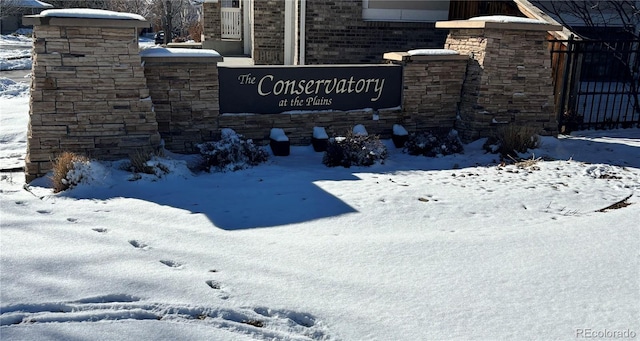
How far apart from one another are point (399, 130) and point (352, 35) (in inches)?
159

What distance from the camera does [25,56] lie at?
2609cm

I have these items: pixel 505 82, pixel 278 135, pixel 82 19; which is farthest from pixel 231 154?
pixel 505 82

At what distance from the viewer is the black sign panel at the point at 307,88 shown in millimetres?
9102

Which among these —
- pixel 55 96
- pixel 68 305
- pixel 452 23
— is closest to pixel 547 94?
pixel 452 23

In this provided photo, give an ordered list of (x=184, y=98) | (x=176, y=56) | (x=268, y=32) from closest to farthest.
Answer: (x=176, y=56) → (x=184, y=98) → (x=268, y=32)

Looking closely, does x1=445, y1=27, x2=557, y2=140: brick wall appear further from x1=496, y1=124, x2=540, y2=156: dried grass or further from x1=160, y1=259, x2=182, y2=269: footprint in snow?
x1=160, y1=259, x2=182, y2=269: footprint in snow

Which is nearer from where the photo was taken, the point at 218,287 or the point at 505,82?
the point at 218,287

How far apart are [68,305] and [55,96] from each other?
4649 millimetres

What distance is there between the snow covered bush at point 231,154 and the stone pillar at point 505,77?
3.88 meters

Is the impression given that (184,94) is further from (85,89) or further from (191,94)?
(85,89)

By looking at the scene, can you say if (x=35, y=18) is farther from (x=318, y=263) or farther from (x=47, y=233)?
(x=318, y=263)

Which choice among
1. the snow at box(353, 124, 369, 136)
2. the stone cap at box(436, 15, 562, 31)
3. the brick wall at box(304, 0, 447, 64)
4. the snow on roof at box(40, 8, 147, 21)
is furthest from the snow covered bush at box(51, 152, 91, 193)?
the brick wall at box(304, 0, 447, 64)

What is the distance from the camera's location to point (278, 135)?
9.12 metres

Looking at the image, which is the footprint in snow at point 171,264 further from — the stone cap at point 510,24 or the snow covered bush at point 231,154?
the stone cap at point 510,24
